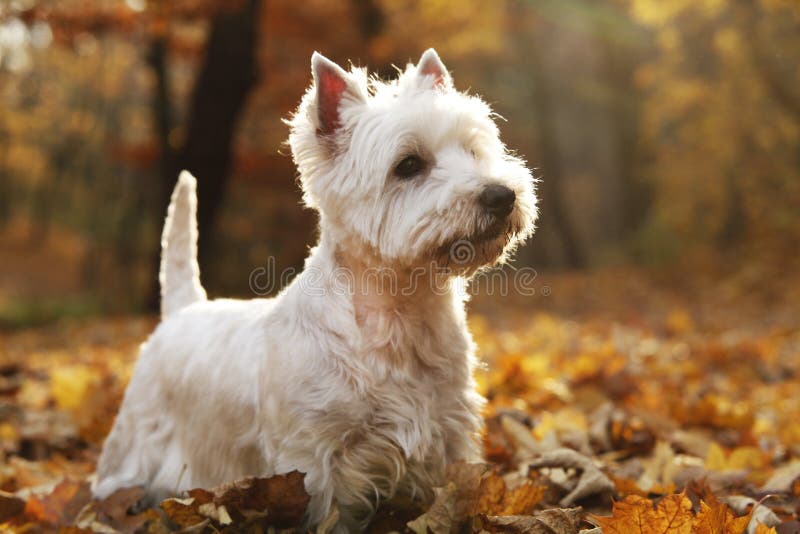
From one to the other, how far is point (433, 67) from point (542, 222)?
24.0m

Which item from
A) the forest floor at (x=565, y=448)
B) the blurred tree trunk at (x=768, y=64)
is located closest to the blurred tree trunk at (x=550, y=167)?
the blurred tree trunk at (x=768, y=64)

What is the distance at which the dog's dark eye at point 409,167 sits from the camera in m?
2.67

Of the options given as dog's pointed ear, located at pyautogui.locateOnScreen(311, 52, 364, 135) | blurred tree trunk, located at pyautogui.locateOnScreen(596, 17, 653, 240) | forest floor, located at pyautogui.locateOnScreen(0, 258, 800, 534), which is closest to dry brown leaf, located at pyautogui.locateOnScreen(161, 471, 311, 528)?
forest floor, located at pyautogui.locateOnScreen(0, 258, 800, 534)

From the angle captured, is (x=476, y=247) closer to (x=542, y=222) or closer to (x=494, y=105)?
(x=494, y=105)

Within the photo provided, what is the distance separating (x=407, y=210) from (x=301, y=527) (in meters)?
1.09

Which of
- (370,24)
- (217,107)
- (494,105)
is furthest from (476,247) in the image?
(370,24)

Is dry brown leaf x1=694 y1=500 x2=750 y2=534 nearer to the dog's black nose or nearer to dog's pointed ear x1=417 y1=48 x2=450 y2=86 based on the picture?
the dog's black nose

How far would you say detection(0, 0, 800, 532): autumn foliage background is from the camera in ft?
10.9

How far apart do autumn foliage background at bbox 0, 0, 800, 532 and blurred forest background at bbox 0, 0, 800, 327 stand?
0.06 metres

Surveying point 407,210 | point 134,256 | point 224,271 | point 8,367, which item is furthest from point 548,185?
point 407,210

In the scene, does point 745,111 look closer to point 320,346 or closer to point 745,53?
point 745,53

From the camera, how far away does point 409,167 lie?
2689 millimetres

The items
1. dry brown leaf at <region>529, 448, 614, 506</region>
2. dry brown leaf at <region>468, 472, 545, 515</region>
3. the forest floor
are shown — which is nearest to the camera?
the forest floor

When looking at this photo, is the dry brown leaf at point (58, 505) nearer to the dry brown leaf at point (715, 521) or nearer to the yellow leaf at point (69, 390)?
the yellow leaf at point (69, 390)
